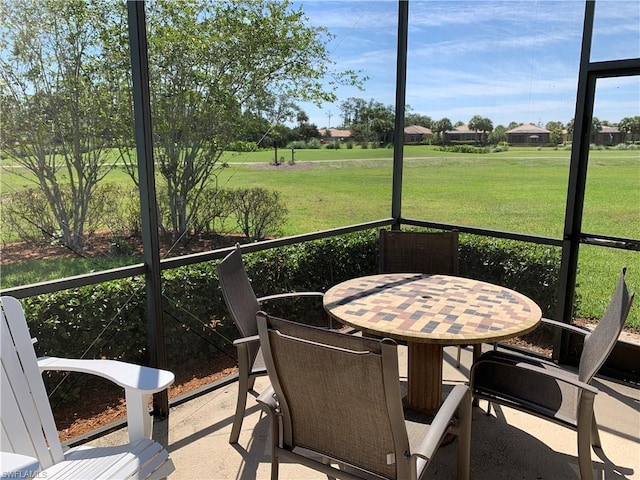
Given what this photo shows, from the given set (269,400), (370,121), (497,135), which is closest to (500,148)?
(497,135)

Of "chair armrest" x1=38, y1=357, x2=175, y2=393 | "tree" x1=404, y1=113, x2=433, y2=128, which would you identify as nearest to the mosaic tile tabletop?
"chair armrest" x1=38, y1=357, x2=175, y2=393

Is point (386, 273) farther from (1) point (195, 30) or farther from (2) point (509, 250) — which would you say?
(1) point (195, 30)

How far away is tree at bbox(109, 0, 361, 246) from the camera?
282cm

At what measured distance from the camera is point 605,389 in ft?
9.98

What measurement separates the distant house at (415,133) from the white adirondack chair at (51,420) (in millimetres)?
3059

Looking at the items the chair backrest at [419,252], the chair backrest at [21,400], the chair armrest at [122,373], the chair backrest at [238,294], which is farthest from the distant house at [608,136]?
the chair backrest at [21,400]

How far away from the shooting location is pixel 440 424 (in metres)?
1.53

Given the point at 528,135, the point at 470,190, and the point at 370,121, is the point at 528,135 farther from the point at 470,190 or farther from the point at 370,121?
the point at 370,121

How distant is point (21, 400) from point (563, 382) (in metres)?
2.26

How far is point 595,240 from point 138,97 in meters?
2.99

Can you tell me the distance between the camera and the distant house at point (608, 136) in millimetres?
3016

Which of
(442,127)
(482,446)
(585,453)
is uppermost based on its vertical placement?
(442,127)

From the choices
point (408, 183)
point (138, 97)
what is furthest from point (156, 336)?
point (408, 183)

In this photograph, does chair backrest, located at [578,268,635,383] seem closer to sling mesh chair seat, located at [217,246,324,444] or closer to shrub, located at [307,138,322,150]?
sling mesh chair seat, located at [217,246,324,444]
